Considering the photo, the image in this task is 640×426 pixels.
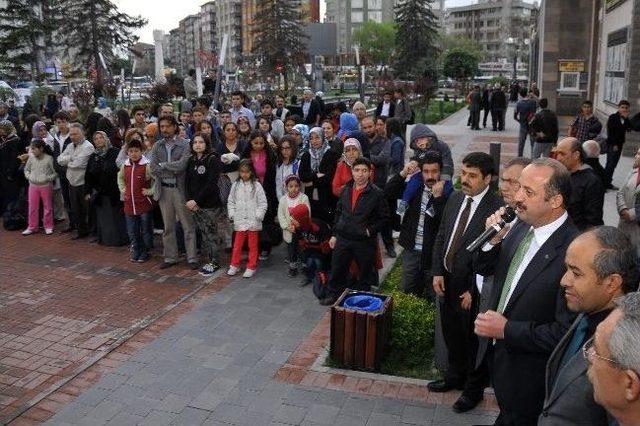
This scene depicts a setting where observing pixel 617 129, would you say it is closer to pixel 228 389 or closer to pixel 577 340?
pixel 228 389

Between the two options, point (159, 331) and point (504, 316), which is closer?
point (504, 316)

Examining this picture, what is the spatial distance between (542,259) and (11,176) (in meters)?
10.2

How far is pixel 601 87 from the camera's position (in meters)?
20.5

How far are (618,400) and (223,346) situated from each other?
4.70m

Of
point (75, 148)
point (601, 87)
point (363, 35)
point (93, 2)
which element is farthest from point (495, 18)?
point (75, 148)

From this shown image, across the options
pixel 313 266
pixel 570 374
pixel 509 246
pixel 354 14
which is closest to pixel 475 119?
pixel 313 266

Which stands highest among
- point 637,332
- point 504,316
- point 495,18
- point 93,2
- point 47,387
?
point 495,18

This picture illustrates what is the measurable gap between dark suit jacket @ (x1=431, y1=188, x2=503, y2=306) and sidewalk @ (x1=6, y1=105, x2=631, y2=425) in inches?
41.9

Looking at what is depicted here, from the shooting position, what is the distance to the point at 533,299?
11.0 ft

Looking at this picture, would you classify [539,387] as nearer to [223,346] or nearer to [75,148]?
[223,346]

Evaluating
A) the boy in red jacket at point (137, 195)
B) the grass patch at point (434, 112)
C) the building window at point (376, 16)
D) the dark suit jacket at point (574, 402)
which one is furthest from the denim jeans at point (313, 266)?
the building window at point (376, 16)

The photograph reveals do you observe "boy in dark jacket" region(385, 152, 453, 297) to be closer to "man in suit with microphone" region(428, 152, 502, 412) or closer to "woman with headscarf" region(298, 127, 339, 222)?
"man in suit with microphone" region(428, 152, 502, 412)

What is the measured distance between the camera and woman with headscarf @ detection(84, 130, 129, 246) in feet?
30.9

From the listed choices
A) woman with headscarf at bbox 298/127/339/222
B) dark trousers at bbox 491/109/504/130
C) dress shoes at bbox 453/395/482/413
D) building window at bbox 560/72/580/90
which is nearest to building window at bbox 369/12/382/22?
building window at bbox 560/72/580/90
